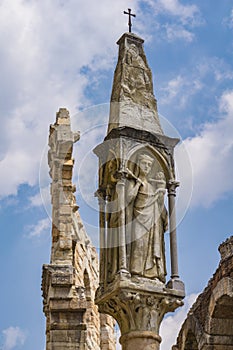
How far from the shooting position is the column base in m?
6.70

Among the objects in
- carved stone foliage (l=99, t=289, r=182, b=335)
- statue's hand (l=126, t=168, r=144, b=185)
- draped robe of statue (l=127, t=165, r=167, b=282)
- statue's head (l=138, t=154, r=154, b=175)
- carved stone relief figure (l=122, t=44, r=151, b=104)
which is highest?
carved stone relief figure (l=122, t=44, r=151, b=104)

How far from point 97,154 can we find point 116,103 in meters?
0.57

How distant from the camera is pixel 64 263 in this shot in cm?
1302

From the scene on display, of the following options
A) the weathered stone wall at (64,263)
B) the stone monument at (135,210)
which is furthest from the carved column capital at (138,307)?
the weathered stone wall at (64,263)

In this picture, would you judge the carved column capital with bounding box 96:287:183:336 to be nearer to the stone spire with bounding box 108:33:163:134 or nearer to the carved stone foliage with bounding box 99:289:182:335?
the carved stone foliage with bounding box 99:289:182:335

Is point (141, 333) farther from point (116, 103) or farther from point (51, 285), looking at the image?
point (51, 285)

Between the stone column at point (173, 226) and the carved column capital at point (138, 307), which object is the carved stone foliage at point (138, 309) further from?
the stone column at point (173, 226)

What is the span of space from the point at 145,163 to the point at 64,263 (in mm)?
5862

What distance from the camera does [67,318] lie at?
12.4 m

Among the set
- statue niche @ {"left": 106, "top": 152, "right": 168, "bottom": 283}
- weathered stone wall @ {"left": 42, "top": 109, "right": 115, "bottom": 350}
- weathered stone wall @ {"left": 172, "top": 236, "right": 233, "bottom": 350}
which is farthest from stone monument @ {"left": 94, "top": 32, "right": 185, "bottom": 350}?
weathered stone wall @ {"left": 172, "top": 236, "right": 233, "bottom": 350}

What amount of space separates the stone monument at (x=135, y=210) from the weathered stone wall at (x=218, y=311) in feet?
23.4

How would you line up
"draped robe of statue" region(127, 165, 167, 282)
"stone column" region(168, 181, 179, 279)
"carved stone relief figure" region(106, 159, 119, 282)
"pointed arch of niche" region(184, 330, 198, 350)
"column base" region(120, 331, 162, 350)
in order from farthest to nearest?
"pointed arch of niche" region(184, 330, 198, 350) < "stone column" region(168, 181, 179, 279) < "carved stone relief figure" region(106, 159, 119, 282) < "draped robe of statue" region(127, 165, 167, 282) < "column base" region(120, 331, 162, 350)

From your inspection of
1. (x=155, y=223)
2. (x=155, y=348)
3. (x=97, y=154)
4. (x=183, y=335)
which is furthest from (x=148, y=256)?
(x=183, y=335)

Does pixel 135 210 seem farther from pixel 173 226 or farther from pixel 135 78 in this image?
pixel 135 78
